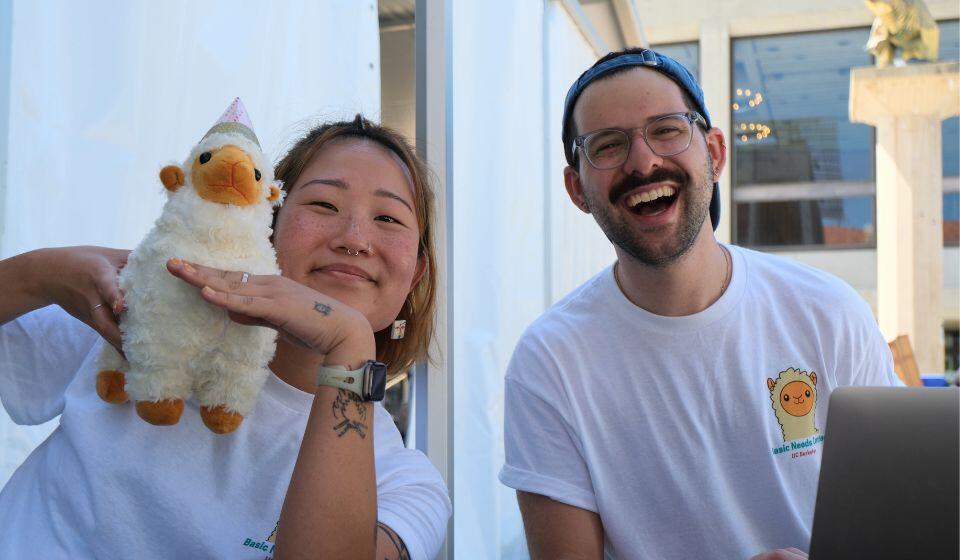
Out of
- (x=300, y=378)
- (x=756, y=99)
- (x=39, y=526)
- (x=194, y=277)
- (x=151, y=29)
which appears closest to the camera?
(x=194, y=277)

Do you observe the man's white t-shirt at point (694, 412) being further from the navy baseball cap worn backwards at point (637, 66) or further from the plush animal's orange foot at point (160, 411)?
the plush animal's orange foot at point (160, 411)

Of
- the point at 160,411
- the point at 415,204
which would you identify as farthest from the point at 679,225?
the point at 160,411

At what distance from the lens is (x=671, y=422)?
1647 mm

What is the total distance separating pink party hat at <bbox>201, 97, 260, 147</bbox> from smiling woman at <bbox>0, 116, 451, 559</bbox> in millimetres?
205

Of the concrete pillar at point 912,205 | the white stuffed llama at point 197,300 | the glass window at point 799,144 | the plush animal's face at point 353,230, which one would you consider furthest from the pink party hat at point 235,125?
the glass window at point 799,144

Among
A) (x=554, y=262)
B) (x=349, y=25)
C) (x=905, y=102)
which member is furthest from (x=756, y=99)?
(x=349, y=25)

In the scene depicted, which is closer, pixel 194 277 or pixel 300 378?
pixel 194 277

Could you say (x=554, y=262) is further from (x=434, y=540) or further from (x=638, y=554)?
(x=434, y=540)

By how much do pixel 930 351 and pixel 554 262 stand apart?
590 centimetres

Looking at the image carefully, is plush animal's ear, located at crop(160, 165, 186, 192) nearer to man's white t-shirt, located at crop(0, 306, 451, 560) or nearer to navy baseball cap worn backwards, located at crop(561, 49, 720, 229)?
man's white t-shirt, located at crop(0, 306, 451, 560)

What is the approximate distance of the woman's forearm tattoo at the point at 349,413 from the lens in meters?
1.09

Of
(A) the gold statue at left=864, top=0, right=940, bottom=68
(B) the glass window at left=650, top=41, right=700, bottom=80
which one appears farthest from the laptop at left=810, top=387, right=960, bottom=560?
(B) the glass window at left=650, top=41, right=700, bottom=80

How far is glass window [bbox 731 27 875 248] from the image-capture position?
12836 millimetres

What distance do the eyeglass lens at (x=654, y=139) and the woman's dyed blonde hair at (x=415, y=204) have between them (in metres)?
0.42
